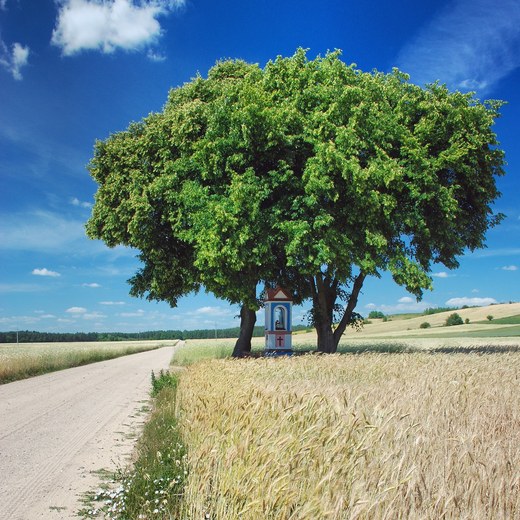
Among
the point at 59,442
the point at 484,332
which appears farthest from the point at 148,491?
the point at 484,332

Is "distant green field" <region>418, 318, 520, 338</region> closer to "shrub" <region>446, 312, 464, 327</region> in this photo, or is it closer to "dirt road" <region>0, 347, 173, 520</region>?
"shrub" <region>446, 312, 464, 327</region>

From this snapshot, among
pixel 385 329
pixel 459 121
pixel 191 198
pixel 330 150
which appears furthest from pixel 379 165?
pixel 385 329

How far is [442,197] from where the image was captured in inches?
975

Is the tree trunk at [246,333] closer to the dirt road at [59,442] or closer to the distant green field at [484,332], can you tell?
the dirt road at [59,442]

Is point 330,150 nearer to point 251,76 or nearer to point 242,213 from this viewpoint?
point 242,213

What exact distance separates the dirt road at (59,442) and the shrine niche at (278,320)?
8.78 metres

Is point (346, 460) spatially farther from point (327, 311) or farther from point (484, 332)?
point (484, 332)

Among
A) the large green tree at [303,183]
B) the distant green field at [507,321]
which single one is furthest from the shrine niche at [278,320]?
the distant green field at [507,321]

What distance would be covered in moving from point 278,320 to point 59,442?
59.5 feet

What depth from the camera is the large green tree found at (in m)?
23.2

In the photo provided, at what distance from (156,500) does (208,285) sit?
1993 cm

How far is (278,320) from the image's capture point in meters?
27.8

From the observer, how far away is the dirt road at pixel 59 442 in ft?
22.4

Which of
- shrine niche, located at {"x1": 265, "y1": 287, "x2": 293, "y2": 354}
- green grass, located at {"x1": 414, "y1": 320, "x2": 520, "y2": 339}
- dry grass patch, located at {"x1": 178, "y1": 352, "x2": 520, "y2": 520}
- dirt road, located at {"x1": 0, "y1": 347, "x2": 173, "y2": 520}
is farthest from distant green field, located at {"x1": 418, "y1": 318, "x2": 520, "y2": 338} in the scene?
dry grass patch, located at {"x1": 178, "y1": 352, "x2": 520, "y2": 520}
